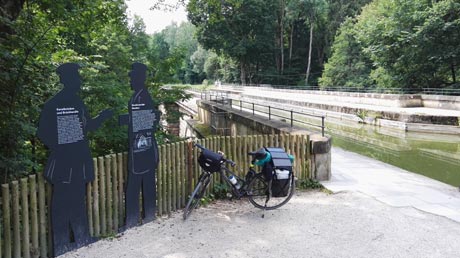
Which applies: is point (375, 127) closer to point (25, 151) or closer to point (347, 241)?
point (347, 241)

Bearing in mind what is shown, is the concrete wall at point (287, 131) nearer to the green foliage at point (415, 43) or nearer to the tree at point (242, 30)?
the green foliage at point (415, 43)

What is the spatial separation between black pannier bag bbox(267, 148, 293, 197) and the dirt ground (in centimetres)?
36

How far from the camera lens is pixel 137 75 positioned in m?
5.23

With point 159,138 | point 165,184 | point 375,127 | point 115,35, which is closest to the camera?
point 165,184

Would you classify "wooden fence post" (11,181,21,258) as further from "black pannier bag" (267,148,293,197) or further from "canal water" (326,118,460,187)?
"canal water" (326,118,460,187)

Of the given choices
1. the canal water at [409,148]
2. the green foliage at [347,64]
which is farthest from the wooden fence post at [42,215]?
the green foliage at [347,64]

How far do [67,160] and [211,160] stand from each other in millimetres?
1988

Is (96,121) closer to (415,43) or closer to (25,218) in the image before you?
(25,218)

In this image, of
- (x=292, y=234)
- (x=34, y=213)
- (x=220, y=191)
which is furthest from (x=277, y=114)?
(x=34, y=213)

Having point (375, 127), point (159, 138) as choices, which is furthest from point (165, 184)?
point (375, 127)

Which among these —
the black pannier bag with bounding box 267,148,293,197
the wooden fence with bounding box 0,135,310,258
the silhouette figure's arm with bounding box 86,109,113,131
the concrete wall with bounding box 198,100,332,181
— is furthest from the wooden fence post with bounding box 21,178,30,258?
the concrete wall with bounding box 198,100,332,181

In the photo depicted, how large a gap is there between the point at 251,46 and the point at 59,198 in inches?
2152

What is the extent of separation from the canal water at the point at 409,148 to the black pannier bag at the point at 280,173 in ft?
21.6

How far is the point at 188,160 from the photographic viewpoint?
599cm
